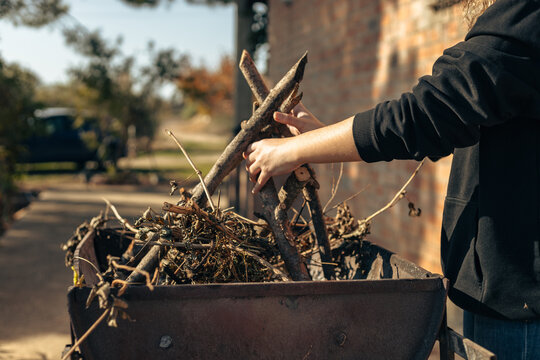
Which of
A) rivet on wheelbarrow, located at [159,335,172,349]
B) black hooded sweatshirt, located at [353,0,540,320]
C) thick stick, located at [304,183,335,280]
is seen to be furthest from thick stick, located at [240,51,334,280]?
rivet on wheelbarrow, located at [159,335,172,349]

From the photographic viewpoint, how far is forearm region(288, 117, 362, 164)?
57.7 inches

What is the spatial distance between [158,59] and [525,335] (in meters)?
11.5

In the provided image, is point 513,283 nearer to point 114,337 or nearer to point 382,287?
point 382,287

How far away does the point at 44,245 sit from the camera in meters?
6.20

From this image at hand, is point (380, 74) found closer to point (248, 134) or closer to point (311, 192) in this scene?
point (311, 192)

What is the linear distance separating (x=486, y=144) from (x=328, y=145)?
0.43 m

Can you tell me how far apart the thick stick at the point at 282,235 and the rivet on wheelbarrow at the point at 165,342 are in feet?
1.69

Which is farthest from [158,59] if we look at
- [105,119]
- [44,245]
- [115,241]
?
[115,241]

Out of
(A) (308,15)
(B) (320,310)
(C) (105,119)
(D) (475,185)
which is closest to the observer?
(B) (320,310)

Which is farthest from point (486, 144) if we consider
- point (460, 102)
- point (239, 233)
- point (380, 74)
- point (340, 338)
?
point (380, 74)

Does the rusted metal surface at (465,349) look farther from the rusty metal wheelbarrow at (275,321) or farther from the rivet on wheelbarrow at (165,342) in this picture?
the rivet on wheelbarrow at (165,342)

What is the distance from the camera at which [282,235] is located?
5.79ft

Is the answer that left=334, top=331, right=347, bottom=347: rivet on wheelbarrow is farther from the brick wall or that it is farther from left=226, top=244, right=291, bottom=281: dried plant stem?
the brick wall

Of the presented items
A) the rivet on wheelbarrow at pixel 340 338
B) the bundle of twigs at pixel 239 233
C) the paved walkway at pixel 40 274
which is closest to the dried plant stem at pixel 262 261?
the bundle of twigs at pixel 239 233
